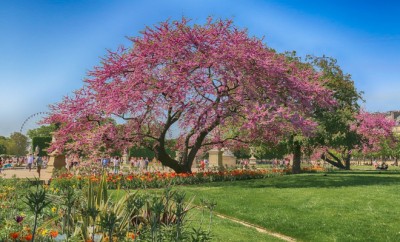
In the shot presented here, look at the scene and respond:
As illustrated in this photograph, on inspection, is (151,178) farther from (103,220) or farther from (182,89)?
(103,220)

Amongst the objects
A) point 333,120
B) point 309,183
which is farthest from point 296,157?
point 309,183

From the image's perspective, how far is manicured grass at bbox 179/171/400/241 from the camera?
9.61 meters

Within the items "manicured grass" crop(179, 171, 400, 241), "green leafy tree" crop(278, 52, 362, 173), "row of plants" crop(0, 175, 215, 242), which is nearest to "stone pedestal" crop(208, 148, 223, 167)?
"green leafy tree" crop(278, 52, 362, 173)

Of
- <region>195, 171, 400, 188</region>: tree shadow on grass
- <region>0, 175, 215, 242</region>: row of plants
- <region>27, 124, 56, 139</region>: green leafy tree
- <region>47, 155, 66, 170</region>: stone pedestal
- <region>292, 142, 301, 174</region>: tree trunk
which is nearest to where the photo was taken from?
<region>0, 175, 215, 242</region>: row of plants

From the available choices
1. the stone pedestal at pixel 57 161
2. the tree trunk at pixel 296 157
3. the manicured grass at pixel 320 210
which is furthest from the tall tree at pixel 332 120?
the stone pedestal at pixel 57 161

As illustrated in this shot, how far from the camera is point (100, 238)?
481 centimetres

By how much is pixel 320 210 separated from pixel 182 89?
930 cm

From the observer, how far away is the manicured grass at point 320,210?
9609mm

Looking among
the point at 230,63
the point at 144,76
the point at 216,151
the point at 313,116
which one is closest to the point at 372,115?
the point at 313,116

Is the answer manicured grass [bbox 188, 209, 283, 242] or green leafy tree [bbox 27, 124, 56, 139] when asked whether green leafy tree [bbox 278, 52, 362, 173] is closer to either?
manicured grass [bbox 188, 209, 283, 242]

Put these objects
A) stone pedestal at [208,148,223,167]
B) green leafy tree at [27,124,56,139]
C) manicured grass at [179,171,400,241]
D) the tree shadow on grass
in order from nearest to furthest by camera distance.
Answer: manicured grass at [179,171,400,241] < the tree shadow on grass < stone pedestal at [208,148,223,167] < green leafy tree at [27,124,56,139]

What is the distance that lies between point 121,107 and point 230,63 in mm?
5752

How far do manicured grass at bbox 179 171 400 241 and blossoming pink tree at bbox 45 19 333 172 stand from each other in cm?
481

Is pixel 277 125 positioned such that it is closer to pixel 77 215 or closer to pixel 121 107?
pixel 121 107
